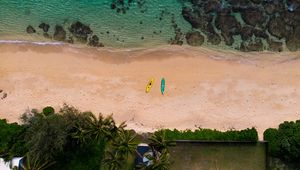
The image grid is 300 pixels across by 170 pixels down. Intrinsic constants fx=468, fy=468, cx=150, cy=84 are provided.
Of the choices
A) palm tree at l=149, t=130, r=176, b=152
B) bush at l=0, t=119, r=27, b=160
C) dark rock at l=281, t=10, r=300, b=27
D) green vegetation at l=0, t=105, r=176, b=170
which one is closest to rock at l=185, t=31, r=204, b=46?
dark rock at l=281, t=10, r=300, b=27

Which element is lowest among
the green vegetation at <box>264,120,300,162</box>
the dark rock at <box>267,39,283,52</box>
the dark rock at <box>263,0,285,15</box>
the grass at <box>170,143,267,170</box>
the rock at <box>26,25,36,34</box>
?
the grass at <box>170,143,267,170</box>

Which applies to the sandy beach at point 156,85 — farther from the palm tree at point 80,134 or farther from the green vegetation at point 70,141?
the palm tree at point 80,134

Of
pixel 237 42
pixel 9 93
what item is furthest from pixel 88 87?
pixel 237 42

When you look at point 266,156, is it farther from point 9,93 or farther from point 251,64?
point 9,93

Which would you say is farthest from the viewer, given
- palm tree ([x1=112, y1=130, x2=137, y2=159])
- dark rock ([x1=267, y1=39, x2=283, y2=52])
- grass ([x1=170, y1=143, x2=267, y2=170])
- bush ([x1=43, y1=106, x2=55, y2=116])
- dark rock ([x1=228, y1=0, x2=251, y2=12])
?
dark rock ([x1=228, y1=0, x2=251, y2=12])

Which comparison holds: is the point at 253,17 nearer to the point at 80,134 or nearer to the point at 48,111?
the point at 80,134

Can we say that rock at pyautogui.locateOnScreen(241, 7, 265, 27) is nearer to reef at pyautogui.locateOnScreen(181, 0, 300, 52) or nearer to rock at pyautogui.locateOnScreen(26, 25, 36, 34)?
reef at pyautogui.locateOnScreen(181, 0, 300, 52)
